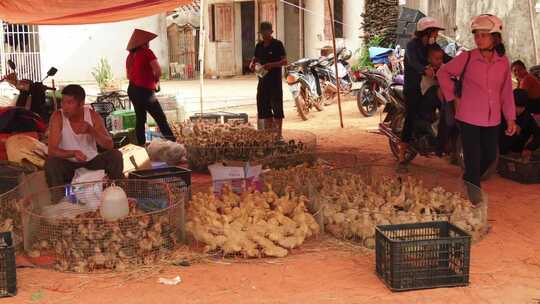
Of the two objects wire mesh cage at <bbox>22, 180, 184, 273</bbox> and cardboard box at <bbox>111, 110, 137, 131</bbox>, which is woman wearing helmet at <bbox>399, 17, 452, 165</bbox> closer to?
wire mesh cage at <bbox>22, 180, 184, 273</bbox>

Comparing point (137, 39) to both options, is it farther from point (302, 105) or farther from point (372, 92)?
point (372, 92)

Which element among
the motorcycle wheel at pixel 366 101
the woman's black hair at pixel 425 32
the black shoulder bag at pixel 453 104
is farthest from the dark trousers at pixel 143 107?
the motorcycle wheel at pixel 366 101

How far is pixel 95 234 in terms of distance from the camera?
4254mm

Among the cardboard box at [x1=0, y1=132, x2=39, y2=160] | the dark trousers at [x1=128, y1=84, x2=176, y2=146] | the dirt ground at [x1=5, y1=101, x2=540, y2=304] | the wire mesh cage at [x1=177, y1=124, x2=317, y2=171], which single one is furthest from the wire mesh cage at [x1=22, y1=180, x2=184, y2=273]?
the dark trousers at [x1=128, y1=84, x2=176, y2=146]

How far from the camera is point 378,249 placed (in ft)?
13.4

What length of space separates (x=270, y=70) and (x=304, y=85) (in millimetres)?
3607

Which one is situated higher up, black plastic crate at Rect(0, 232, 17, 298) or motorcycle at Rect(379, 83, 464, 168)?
motorcycle at Rect(379, 83, 464, 168)

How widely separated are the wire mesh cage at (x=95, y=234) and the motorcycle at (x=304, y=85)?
25.3ft

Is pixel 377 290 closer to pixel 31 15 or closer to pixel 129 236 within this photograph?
pixel 129 236

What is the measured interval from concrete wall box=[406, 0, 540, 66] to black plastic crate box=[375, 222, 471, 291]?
983 centimetres

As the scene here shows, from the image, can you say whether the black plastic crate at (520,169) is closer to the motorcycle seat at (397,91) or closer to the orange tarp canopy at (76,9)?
the motorcycle seat at (397,91)

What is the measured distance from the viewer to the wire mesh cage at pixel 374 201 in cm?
468

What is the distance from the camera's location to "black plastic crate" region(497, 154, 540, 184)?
22.1ft

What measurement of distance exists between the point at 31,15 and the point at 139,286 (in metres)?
5.05
